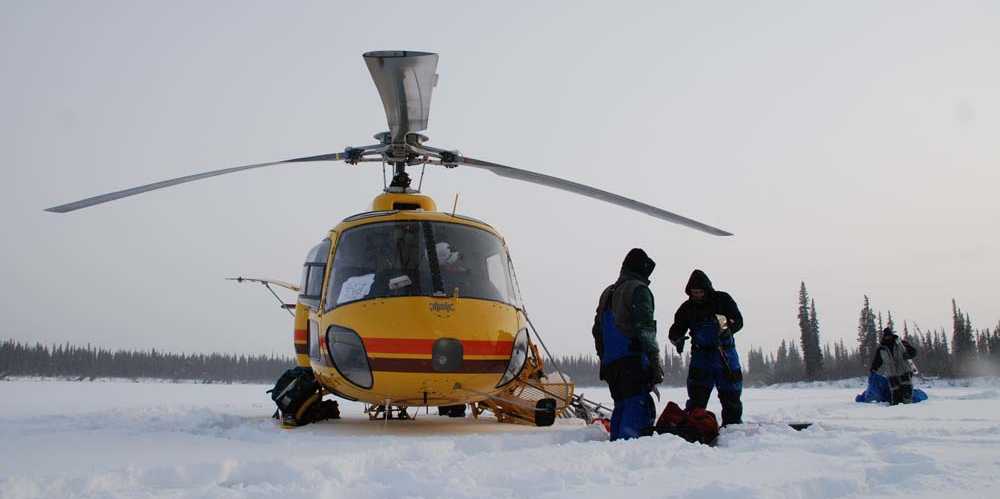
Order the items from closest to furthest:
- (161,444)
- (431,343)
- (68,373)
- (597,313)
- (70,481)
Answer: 1. (70,481)
2. (161,444)
3. (431,343)
4. (597,313)
5. (68,373)

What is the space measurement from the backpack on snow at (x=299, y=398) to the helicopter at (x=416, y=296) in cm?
18

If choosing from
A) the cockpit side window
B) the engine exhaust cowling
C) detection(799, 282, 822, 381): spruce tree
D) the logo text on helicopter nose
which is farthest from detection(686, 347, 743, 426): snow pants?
detection(799, 282, 822, 381): spruce tree

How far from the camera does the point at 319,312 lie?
22.7 ft

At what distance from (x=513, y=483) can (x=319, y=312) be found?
4.06m

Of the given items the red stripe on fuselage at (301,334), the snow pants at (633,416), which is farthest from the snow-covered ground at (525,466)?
the red stripe on fuselage at (301,334)

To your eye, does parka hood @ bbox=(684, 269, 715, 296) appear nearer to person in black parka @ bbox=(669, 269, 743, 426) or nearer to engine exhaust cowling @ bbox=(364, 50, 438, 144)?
person in black parka @ bbox=(669, 269, 743, 426)

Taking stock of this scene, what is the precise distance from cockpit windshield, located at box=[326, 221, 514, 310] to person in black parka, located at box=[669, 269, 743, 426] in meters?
1.79

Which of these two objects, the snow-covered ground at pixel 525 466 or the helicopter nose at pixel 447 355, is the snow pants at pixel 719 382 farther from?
the helicopter nose at pixel 447 355

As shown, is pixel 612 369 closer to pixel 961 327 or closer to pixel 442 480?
pixel 442 480

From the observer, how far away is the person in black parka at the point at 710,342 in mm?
6559

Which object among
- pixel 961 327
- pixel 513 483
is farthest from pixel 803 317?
pixel 513 483

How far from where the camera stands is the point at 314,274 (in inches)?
294

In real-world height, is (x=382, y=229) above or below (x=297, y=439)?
above

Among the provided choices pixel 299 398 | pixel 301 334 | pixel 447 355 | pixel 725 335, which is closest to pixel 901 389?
pixel 725 335
